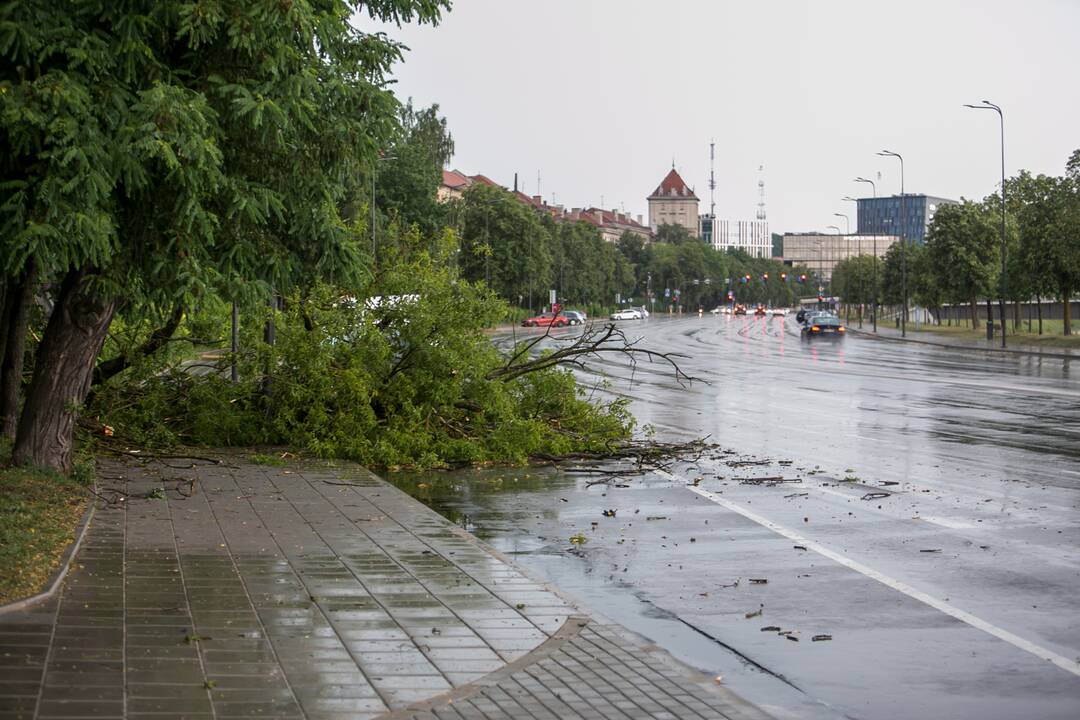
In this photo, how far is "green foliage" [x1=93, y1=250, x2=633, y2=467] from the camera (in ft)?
51.8

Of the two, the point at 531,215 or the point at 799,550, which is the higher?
the point at 531,215

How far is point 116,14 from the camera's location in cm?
989

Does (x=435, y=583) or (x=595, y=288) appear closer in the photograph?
(x=435, y=583)

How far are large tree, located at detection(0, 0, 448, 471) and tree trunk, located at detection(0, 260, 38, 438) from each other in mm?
152

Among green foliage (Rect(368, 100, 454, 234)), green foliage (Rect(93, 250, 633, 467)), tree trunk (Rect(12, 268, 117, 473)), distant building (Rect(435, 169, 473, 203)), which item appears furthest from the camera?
distant building (Rect(435, 169, 473, 203))

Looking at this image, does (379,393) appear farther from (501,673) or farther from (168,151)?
(501,673)

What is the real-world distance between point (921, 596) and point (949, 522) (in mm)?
3138

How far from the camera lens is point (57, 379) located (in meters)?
12.0

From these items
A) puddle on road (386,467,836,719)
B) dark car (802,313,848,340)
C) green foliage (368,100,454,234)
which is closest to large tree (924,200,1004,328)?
dark car (802,313,848,340)

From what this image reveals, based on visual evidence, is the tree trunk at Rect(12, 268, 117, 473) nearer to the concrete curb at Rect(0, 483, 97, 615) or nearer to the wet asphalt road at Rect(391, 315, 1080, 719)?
the concrete curb at Rect(0, 483, 97, 615)

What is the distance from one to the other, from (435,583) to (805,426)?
13585mm

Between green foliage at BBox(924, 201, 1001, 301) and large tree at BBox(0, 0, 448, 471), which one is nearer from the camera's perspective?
large tree at BBox(0, 0, 448, 471)

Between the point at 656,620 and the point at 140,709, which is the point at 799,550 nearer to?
the point at 656,620

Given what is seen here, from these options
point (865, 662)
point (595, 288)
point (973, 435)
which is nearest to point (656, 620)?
point (865, 662)
